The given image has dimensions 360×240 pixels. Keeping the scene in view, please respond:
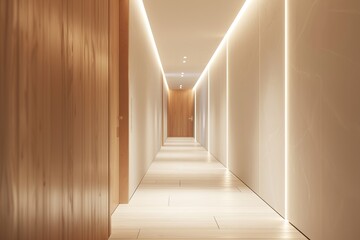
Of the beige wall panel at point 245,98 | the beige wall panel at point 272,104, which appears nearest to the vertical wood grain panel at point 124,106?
the beige wall panel at point 272,104

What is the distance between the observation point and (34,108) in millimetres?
1685

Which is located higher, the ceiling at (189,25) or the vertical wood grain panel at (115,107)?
the ceiling at (189,25)

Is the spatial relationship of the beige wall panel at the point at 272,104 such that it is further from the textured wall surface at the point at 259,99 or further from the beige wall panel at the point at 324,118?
the beige wall panel at the point at 324,118

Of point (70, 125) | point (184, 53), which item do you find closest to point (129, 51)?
point (70, 125)

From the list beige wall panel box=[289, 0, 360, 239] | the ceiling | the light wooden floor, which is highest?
the ceiling

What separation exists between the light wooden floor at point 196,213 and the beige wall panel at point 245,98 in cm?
38

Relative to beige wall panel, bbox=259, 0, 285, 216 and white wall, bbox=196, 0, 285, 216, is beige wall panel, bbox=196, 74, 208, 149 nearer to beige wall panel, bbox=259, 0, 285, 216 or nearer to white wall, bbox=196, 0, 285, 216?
white wall, bbox=196, 0, 285, 216

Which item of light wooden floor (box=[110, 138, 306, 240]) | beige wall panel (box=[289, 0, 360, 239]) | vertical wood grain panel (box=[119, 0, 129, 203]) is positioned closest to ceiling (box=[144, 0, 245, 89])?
vertical wood grain panel (box=[119, 0, 129, 203])

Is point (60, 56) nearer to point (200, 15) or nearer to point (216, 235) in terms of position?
point (216, 235)

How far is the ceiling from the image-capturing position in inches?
253

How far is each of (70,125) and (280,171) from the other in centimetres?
276

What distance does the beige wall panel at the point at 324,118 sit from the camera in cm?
270

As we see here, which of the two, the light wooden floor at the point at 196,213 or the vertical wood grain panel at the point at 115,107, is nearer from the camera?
the light wooden floor at the point at 196,213

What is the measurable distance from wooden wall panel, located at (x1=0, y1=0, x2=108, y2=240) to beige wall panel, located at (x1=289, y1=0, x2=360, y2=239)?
170 cm
